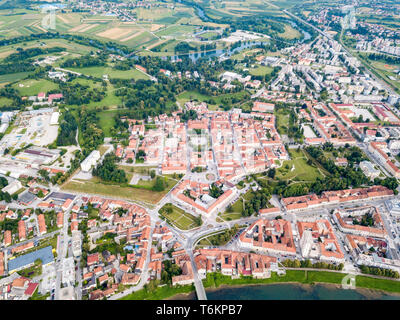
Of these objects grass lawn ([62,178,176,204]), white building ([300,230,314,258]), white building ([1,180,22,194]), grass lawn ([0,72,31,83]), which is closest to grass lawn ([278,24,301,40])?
grass lawn ([0,72,31,83])

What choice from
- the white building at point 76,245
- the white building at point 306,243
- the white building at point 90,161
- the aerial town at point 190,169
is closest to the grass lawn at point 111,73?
the aerial town at point 190,169

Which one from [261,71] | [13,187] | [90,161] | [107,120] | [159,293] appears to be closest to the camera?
[159,293]

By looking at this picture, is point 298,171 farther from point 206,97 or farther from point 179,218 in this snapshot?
point 206,97

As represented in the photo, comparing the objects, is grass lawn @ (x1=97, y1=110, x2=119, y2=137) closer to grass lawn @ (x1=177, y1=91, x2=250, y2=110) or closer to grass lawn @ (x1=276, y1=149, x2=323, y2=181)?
grass lawn @ (x1=177, y1=91, x2=250, y2=110)

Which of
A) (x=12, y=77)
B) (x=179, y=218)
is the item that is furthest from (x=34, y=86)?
(x=179, y=218)

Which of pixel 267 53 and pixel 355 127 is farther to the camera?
pixel 267 53

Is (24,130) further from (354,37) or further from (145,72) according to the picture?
(354,37)

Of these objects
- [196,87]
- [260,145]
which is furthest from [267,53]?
[260,145]
